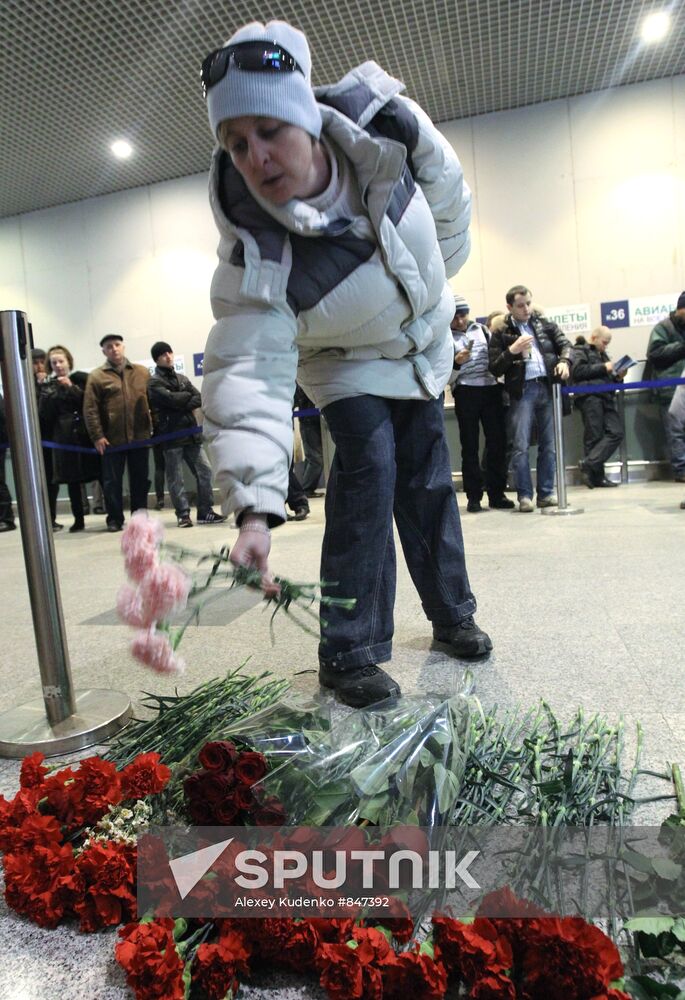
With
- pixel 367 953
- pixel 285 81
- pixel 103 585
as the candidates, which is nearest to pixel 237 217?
pixel 285 81

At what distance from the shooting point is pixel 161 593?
77 cm

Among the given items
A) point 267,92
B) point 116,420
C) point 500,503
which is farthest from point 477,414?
point 267,92

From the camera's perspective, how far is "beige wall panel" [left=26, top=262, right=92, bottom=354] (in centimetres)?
Result: 872

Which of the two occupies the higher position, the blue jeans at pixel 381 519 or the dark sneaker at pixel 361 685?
the blue jeans at pixel 381 519

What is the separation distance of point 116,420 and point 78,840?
494 cm

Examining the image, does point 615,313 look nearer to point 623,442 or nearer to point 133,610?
point 623,442

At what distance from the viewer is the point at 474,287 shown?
7.34m

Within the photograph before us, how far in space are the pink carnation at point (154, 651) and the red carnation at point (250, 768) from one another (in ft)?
0.48

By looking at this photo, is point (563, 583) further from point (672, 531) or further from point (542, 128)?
point (542, 128)

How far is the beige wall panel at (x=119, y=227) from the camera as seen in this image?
8406 mm

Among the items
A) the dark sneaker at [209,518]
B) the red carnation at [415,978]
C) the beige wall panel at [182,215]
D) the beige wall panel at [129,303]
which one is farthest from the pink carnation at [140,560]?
the beige wall panel at [129,303]

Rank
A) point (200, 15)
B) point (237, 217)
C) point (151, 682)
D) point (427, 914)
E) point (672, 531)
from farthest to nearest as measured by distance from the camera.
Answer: point (200, 15) → point (672, 531) → point (151, 682) → point (237, 217) → point (427, 914)

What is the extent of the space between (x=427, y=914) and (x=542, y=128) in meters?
7.70

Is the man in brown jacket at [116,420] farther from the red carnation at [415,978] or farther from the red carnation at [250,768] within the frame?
the red carnation at [415,978]
